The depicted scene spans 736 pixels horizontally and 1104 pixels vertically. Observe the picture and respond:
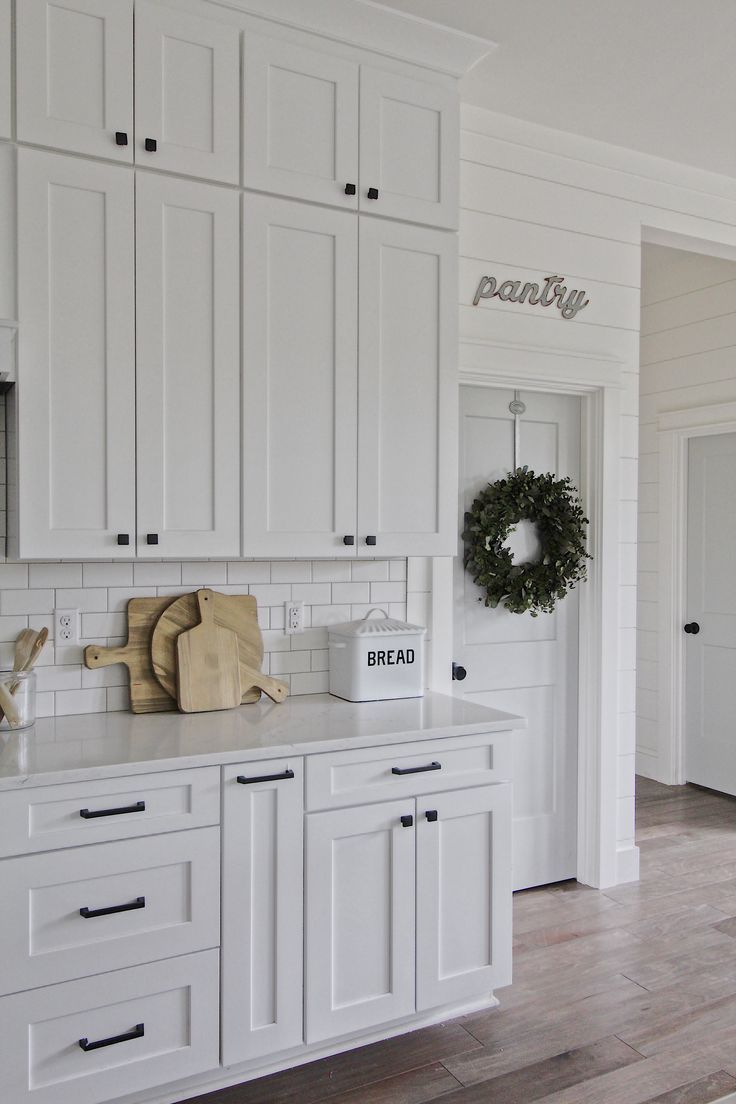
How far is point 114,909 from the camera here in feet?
6.63

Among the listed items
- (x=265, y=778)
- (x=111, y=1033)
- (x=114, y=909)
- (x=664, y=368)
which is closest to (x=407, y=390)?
(x=265, y=778)

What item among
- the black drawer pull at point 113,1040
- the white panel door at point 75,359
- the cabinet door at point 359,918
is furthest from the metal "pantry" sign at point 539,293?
the black drawer pull at point 113,1040

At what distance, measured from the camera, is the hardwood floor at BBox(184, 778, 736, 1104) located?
7.43 ft

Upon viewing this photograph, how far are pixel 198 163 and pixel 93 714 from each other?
1651 millimetres

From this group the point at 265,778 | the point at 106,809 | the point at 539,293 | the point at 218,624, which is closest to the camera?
the point at 106,809

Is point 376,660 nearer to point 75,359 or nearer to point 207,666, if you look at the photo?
point 207,666

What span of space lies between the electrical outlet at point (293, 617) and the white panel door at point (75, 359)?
0.68m

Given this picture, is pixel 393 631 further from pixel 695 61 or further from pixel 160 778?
pixel 695 61

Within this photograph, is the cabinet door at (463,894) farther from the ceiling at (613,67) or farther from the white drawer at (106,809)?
the ceiling at (613,67)

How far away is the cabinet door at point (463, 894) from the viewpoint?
2.43 m

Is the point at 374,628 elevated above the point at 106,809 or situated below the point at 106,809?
above

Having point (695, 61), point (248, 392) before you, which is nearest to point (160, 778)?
point (248, 392)

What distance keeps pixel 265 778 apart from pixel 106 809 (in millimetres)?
401

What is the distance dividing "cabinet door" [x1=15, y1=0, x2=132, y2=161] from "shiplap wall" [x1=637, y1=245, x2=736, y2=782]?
3.34 metres
